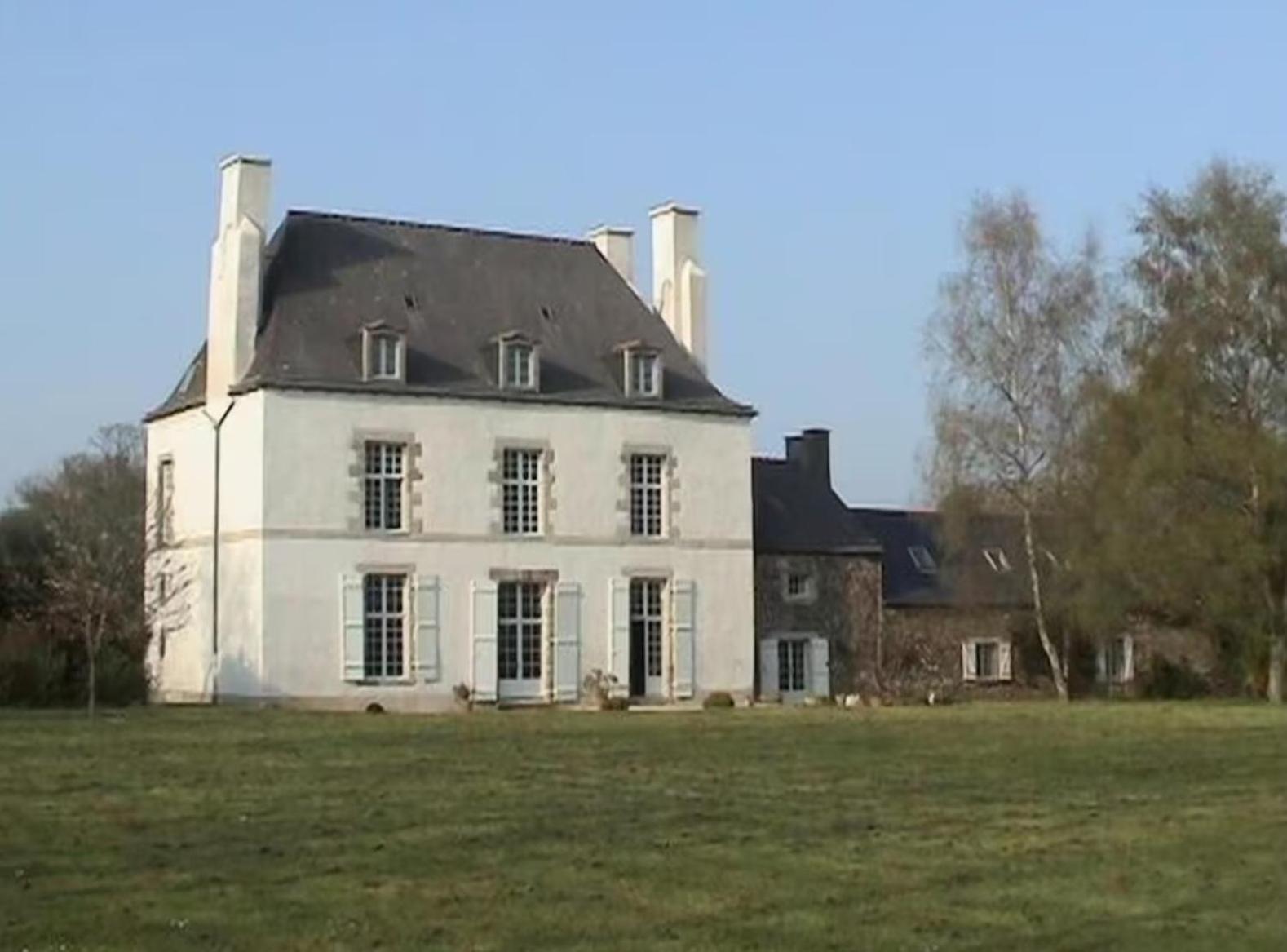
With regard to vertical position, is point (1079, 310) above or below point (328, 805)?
above

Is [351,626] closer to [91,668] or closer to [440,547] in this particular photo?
[440,547]

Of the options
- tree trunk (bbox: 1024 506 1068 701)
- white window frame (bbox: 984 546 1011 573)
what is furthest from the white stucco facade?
white window frame (bbox: 984 546 1011 573)

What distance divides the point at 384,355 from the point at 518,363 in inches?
123

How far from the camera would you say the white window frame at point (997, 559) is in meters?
56.2

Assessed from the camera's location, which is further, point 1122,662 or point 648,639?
point 1122,662

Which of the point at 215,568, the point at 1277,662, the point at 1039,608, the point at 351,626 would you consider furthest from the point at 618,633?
the point at 1277,662

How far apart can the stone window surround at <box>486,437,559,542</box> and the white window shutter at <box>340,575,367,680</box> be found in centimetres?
324

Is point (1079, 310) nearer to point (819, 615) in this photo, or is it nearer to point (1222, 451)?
point (1222, 451)

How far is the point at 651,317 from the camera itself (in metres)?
50.5

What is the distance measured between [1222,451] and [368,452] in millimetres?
18348

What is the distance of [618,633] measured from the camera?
4753 cm

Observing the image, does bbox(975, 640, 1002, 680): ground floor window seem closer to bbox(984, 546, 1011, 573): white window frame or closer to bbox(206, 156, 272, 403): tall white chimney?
bbox(984, 546, 1011, 573): white window frame

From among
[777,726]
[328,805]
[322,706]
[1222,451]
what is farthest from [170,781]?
[1222,451]

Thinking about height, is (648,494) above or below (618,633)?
above
